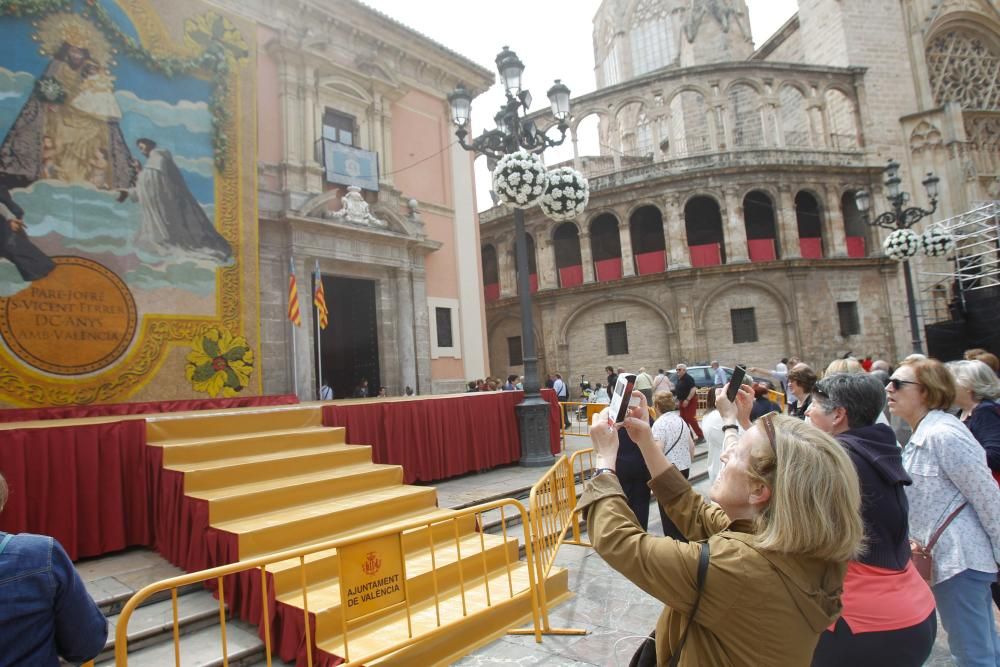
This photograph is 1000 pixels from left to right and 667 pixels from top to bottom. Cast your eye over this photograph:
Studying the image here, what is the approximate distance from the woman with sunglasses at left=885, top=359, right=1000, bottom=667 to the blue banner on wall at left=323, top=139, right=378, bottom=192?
1295cm

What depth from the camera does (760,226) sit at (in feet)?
95.0

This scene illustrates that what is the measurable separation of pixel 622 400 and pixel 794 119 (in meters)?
36.3

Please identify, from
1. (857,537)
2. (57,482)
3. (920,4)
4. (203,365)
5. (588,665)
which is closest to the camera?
(857,537)

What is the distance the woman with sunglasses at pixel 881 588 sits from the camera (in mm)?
2350

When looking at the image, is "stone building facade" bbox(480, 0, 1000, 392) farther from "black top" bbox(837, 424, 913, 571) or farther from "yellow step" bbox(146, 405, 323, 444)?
"black top" bbox(837, 424, 913, 571)

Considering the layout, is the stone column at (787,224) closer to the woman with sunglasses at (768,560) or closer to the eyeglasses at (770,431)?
the eyeglasses at (770,431)

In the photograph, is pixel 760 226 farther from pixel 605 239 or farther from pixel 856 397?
pixel 856 397

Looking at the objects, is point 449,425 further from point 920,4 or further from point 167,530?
point 920,4

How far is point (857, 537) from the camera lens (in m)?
1.66

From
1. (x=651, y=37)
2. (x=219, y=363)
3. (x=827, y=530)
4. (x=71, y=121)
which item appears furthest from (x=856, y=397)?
(x=651, y=37)

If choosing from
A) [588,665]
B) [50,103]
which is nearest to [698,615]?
[588,665]

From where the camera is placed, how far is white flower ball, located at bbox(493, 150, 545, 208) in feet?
28.5

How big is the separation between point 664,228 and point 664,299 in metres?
3.41

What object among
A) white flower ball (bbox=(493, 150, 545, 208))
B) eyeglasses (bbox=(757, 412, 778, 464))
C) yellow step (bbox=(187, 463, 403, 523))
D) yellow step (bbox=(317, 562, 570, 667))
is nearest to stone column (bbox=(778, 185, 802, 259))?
white flower ball (bbox=(493, 150, 545, 208))
